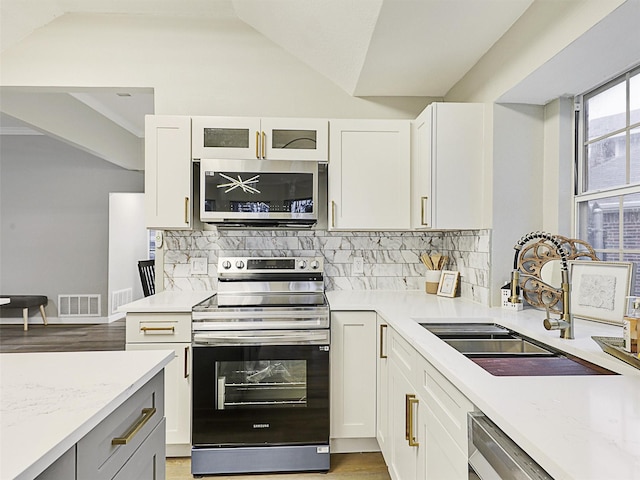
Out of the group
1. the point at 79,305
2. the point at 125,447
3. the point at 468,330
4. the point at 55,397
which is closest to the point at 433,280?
the point at 468,330

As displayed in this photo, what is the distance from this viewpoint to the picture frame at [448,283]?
279 centimetres

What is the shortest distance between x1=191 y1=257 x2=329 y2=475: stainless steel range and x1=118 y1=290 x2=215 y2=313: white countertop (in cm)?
12

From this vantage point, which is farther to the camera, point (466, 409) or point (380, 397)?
point (380, 397)

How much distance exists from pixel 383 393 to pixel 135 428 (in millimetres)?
1585

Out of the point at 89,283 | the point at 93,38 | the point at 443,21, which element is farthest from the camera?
the point at 89,283

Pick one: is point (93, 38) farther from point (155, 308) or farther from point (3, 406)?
point (3, 406)

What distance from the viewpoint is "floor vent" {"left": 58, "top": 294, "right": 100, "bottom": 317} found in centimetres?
623

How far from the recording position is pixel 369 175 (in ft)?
9.20

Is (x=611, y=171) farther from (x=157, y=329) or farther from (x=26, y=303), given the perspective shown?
(x=26, y=303)

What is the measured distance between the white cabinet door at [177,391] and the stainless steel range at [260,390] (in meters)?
0.09

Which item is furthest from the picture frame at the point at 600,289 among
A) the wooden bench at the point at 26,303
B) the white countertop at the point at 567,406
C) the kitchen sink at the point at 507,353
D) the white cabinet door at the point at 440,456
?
the wooden bench at the point at 26,303

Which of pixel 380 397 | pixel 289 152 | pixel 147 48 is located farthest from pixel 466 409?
pixel 147 48

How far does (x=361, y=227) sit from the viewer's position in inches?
111

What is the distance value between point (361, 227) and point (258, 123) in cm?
96
